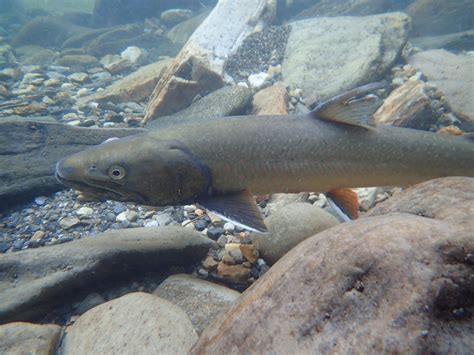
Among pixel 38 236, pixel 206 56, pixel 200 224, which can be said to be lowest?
pixel 38 236

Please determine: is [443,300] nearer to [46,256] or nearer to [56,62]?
[46,256]

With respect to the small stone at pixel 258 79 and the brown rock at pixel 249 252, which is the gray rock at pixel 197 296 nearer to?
the brown rock at pixel 249 252

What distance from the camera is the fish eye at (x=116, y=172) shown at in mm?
2920

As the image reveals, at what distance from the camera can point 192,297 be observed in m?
2.98

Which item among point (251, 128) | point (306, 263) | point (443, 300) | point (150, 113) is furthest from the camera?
point (150, 113)

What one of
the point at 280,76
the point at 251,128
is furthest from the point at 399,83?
the point at 251,128

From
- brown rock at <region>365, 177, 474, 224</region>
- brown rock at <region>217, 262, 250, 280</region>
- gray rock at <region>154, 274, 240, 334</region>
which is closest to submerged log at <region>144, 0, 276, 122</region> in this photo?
brown rock at <region>217, 262, 250, 280</region>

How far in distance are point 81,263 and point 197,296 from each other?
121 centimetres

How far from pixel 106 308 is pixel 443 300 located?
2.50m

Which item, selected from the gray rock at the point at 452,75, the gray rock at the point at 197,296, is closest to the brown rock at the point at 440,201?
the gray rock at the point at 197,296

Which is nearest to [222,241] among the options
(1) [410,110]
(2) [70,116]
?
(1) [410,110]

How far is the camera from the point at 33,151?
4.90m

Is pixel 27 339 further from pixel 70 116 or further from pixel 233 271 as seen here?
pixel 70 116

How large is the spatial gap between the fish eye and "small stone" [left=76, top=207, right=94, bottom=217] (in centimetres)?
186
